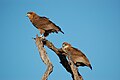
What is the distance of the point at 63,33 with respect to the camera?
12.8 m

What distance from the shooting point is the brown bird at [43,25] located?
42.9 feet

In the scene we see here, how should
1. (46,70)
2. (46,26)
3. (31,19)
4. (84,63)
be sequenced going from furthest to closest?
(31,19)
(46,26)
(84,63)
(46,70)

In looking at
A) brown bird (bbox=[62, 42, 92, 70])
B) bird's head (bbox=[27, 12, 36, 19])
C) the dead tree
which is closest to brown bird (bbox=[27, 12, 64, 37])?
bird's head (bbox=[27, 12, 36, 19])

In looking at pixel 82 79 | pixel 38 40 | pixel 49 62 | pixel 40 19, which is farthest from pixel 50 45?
pixel 40 19

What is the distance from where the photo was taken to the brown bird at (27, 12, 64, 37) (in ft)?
42.9

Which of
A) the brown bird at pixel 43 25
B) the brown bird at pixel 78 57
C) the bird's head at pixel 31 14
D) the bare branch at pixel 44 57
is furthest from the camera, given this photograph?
the bird's head at pixel 31 14

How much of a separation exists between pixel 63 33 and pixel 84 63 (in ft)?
5.86

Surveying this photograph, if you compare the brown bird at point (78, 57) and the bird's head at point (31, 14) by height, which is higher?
the bird's head at point (31, 14)

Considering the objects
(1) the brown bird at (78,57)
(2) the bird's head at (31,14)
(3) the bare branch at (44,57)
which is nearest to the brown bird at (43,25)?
(2) the bird's head at (31,14)

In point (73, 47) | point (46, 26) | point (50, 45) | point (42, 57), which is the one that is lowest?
point (42, 57)

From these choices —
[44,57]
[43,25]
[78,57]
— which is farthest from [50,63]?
[43,25]

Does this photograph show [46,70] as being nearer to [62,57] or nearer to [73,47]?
[62,57]

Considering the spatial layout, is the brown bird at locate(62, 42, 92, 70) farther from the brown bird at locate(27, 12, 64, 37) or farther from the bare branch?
the bare branch

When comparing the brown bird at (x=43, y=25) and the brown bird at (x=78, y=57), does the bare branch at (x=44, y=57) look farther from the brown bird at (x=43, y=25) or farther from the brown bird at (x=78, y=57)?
the brown bird at (x=43, y=25)
